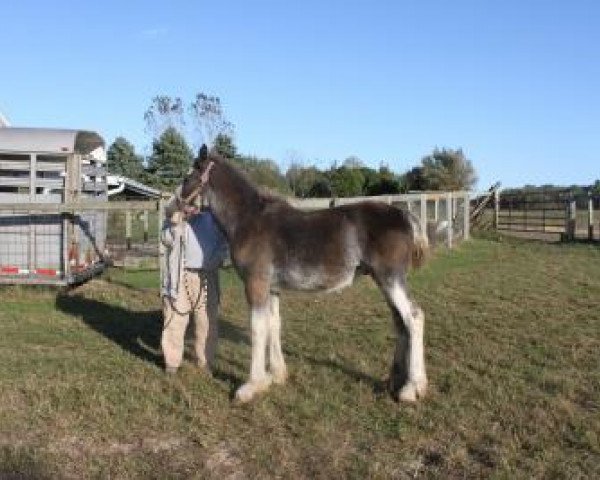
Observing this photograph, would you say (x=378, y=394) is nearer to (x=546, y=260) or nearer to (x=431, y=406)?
(x=431, y=406)

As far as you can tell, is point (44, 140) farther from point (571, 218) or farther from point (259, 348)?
point (571, 218)

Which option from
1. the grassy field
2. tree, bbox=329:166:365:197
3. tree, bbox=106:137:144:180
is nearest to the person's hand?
the grassy field

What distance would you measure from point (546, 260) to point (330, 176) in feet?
115

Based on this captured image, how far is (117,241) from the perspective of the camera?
20766mm

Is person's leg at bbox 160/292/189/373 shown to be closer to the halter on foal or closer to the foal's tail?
the halter on foal

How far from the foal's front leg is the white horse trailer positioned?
18.9 ft

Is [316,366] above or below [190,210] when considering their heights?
below

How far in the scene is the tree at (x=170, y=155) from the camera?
50.7m

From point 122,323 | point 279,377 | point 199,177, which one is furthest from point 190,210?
point 122,323

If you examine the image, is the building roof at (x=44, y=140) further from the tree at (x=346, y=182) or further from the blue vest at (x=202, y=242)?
the tree at (x=346, y=182)

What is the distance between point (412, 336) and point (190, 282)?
2.29 m

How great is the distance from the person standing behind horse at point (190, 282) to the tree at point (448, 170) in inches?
1833

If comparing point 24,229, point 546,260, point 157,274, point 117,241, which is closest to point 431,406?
point 24,229

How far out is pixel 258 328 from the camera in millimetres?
6918
